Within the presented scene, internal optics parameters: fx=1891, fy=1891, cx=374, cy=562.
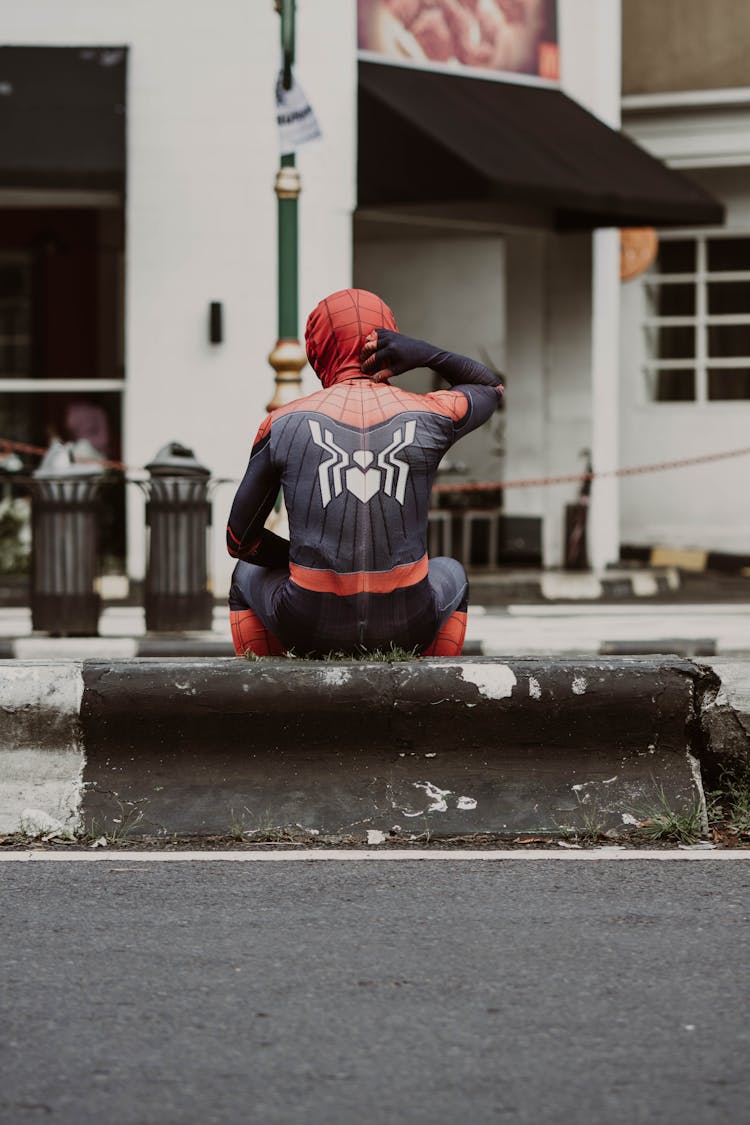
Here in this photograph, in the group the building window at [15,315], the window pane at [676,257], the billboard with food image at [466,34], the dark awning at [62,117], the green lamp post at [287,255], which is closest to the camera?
the green lamp post at [287,255]

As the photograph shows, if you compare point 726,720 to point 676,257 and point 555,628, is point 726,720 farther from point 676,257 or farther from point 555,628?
point 676,257

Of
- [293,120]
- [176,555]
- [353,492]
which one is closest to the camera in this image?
[353,492]

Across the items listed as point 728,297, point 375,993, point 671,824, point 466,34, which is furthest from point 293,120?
point 375,993

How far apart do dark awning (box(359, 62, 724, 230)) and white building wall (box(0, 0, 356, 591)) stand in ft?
1.26

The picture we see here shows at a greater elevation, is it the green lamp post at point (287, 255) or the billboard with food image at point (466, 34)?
the billboard with food image at point (466, 34)

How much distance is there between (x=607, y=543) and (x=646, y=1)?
5516 millimetres

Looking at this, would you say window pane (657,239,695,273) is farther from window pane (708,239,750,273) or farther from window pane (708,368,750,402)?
window pane (708,368,750,402)

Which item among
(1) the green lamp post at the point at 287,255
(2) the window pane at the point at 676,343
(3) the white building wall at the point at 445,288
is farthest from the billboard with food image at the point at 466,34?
(2) the window pane at the point at 676,343

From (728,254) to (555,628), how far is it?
8.16m

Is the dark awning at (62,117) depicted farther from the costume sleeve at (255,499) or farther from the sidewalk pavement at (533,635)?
the costume sleeve at (255,499)

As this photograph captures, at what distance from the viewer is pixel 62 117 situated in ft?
46.4

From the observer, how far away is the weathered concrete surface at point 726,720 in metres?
5.54

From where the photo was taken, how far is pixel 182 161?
1464 centimetres

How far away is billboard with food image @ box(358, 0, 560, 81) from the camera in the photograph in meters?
15.1
